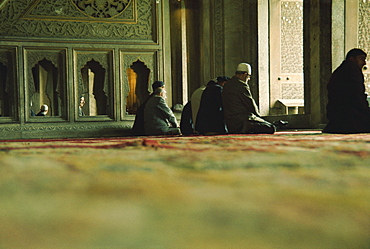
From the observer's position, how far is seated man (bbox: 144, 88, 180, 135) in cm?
503

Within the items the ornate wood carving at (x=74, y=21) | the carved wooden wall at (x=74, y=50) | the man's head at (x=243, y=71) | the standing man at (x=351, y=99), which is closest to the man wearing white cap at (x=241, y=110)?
the man's head at (x=243, y=71)

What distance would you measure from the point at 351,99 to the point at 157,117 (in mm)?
2328

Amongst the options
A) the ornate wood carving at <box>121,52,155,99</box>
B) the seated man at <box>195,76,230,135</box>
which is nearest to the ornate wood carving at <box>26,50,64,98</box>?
the ornate wood carving at <box>121,52,155,99</box>

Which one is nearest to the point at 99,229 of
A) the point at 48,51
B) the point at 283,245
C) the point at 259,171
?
the point at 283,245

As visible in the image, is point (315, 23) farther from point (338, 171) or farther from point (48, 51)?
point (338, 171)

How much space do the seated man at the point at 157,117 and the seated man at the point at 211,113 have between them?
1.37 ft

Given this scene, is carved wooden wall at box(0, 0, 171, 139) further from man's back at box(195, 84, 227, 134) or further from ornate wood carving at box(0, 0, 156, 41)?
man's back at box(195, 84, 227, 134)

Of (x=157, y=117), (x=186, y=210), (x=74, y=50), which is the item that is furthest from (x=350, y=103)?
(x=74, y=50)

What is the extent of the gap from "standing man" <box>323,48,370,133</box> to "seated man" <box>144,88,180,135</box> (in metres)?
1.98

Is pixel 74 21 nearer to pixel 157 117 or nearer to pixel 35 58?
pixel 35 58

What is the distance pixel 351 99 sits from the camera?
4004mm

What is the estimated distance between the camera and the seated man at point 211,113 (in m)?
4.86

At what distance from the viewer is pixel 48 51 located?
6.19 m

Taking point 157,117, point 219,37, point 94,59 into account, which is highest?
point 219,37
